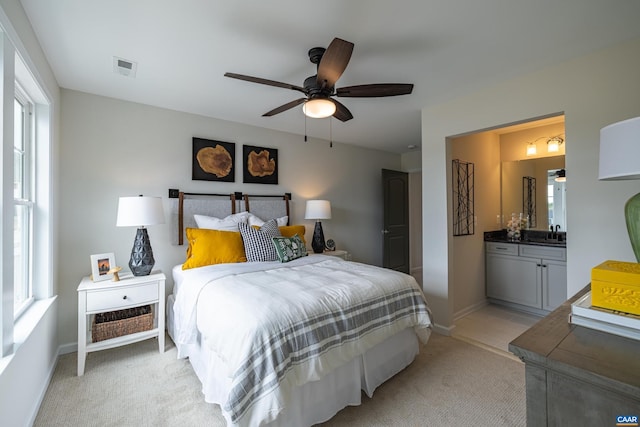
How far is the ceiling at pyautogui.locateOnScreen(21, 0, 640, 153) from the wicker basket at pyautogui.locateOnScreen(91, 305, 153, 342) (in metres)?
2.09

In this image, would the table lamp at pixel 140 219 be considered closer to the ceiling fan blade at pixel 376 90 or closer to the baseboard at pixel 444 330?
the ceiling fan blade at pixel 376 90

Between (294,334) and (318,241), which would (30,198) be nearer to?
(294,334)

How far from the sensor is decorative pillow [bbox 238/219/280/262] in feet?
9.22

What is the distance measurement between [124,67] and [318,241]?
2814mm

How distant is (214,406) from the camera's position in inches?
72.4

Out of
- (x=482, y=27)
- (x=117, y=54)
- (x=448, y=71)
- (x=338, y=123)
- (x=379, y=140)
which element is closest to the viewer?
(x=482, y=27)

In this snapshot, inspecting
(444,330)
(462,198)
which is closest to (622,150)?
(444,330)

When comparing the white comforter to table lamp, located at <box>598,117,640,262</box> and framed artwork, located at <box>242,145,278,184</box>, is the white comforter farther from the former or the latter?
framed artwork, located at <box>242,145,278,184</box>

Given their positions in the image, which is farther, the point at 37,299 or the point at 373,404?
the point at 37,299

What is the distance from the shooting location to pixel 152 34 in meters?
1.81

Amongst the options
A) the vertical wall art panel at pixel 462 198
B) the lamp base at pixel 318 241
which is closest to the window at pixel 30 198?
the lamp base at pixel 318 241

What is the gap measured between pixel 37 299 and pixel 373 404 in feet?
8.54

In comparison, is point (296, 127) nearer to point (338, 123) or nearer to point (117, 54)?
point (338, 123)

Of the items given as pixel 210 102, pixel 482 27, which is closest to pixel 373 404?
pixel 482 27
